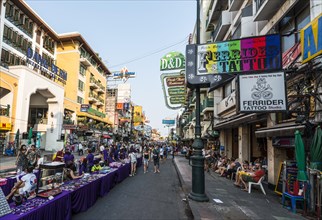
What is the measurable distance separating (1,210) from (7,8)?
93.0 feet

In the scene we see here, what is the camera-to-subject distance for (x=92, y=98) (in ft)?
143

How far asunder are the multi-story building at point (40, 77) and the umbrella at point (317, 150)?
23465 mm

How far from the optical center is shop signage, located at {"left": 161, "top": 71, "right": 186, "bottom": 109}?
44.5 ft

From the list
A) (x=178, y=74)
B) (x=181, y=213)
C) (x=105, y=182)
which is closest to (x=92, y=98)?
(x=178, y=74)

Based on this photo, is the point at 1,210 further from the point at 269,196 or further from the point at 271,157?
the point at 271,157

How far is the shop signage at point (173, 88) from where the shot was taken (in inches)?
534

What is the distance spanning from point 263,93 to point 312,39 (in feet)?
6.92

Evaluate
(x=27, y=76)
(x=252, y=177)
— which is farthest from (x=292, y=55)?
(x=27, y=76)

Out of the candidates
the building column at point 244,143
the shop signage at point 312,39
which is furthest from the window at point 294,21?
the building column at point 244,143

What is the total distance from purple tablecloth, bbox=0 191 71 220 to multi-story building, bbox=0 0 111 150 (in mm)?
18901

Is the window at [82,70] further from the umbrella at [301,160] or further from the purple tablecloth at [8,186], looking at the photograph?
the umbrella at [301,160]

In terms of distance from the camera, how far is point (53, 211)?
16.2ft

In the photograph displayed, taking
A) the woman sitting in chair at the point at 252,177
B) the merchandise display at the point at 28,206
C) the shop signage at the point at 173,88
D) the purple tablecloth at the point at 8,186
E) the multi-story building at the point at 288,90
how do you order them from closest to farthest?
the merchandise display at the point at 28,206 < the purple tablecloth at the point at 8,186 < the multi-story building at the point at 288,90 < the woman sitting in chair at the point at 252,177 < the shop signage at the point at 173,88

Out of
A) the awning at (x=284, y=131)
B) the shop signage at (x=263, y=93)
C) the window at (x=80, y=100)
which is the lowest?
the awning at (x=284, y=131)
